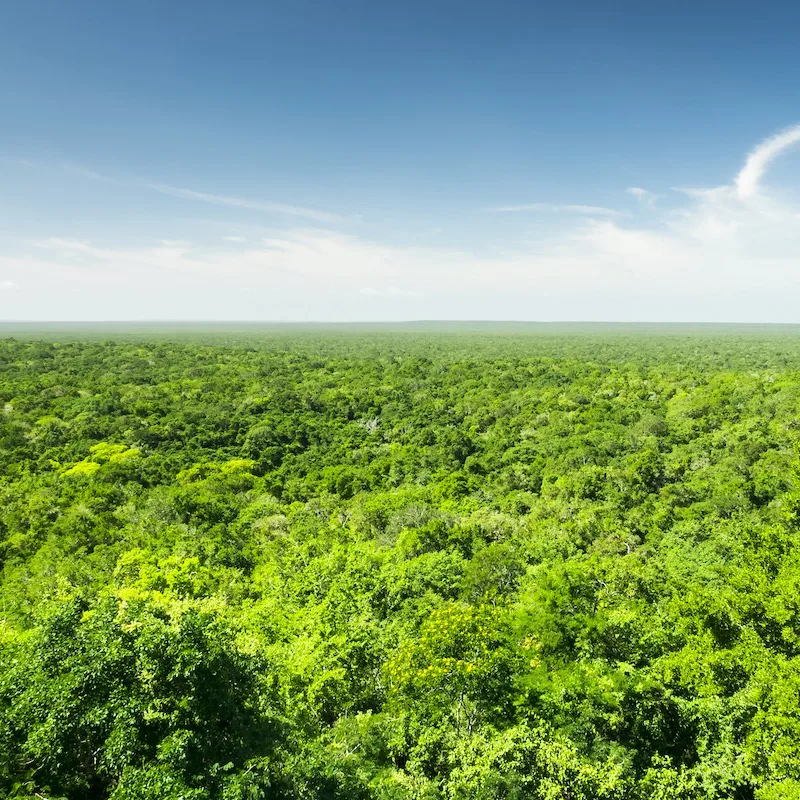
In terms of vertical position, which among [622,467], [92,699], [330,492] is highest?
[92,699]

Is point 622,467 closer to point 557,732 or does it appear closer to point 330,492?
point 330,492

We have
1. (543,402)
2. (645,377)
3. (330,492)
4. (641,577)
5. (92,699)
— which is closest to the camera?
(92,699)

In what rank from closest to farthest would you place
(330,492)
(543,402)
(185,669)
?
(185,669)
(330,492)
(543,402)

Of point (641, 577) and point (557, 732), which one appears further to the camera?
point (641, 577)

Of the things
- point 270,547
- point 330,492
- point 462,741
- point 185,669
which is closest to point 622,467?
point 330,492

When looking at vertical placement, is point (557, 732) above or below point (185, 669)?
below

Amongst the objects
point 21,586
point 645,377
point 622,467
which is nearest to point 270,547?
point 21,586

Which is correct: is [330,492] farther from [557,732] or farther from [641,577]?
[557,732]
